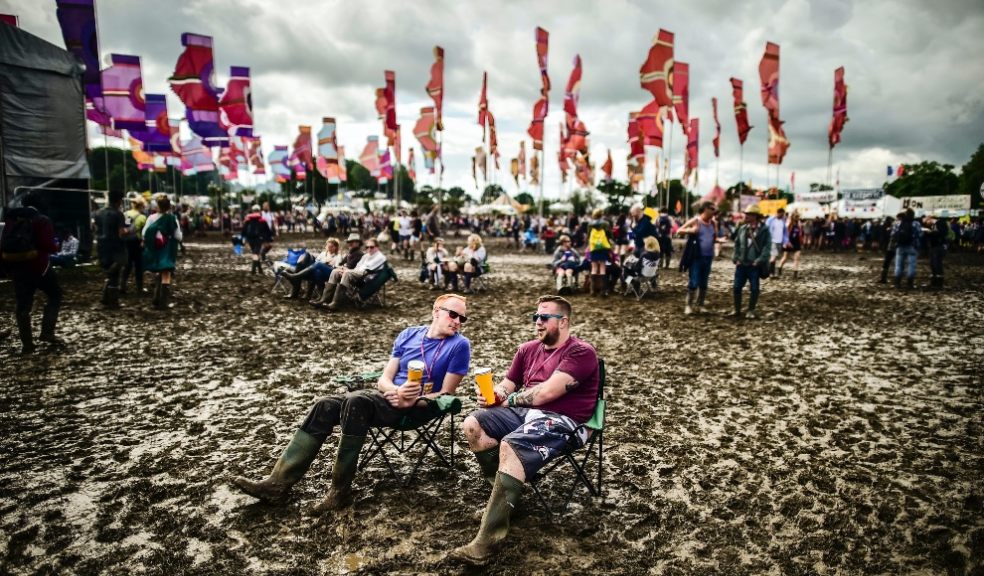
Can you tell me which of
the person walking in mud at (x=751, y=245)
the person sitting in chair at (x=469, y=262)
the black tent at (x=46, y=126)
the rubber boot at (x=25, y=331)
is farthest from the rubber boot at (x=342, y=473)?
the black tent at (x=46, y=126)

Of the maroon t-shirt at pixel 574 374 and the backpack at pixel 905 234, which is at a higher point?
the backpack at pixel 905 234

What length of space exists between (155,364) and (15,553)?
4.17 m

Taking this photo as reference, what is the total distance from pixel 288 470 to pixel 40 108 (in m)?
18.8

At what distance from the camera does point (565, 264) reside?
13.3 meters

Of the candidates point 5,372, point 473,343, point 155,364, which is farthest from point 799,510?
point 5,372

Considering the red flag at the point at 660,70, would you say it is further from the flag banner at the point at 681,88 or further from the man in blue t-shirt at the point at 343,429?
the man in blue t-shirt at the point at 343,429

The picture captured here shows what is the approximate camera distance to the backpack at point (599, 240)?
12.4m

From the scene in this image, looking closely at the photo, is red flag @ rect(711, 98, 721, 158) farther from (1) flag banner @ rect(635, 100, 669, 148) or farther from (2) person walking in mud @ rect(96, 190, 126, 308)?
(2) person walking in mud @ rect(96, 190, 126, 308)

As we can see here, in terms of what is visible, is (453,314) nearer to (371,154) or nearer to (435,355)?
(435,355)

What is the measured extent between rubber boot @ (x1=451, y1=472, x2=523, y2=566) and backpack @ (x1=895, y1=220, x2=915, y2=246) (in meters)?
14.4

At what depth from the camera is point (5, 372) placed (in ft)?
20.8

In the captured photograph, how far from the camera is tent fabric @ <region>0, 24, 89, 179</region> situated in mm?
15555

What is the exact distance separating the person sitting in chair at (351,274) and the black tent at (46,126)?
34.0 feet

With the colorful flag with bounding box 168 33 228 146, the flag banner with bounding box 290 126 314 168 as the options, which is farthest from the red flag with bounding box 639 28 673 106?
the flag banner with bounding box 290 126 314 168
